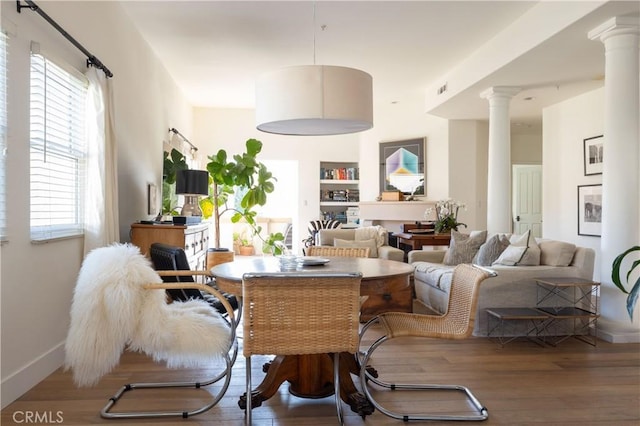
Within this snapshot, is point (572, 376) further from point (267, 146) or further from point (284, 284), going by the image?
point (267, 146)

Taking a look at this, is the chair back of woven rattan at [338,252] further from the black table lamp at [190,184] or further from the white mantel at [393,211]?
the white mantel at [393,211]

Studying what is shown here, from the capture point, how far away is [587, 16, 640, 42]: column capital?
145 inches

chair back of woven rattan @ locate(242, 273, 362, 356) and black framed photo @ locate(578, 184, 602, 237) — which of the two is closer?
chair back of woven rattan @ locate(242, 273, 362, 356)

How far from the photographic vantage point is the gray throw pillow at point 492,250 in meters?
4.45

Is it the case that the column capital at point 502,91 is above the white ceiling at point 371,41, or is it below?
below

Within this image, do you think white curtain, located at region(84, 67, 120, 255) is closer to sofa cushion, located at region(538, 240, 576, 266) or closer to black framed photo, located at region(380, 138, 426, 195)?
sofa cushion, located at region(538, 240, 576, 266)

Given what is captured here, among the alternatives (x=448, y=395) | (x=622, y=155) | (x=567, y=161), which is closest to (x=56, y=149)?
(x=448, y=395)

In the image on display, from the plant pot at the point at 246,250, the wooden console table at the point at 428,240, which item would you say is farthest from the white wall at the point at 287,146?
the wooden console table at the point at 428,240

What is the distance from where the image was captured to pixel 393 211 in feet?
26.1

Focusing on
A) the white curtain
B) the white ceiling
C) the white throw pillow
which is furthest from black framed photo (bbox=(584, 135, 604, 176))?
the white curtain

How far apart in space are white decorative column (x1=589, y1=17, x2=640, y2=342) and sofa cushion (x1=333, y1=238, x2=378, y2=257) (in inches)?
103

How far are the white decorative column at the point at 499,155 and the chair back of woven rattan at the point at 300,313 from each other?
4.35 meters

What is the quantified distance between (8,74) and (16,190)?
61 cm

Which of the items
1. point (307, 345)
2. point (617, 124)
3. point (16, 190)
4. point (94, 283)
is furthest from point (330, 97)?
point (617, 124)
